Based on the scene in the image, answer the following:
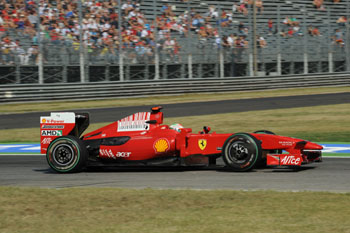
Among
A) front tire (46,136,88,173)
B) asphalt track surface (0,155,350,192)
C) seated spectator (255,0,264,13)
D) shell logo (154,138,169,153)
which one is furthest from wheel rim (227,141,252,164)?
seated spectator (255,0,264,13)

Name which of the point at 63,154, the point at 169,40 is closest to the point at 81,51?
the point at 169,40

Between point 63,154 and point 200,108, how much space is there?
442 inches

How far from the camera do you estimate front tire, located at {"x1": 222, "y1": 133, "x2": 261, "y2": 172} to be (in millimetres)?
7855

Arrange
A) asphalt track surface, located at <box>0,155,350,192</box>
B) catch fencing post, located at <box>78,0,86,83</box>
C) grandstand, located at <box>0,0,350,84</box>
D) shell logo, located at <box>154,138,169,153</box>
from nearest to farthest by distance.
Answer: asphalt track surface, located at <box>0,155,350,192</box> → shell logo, located at <box>154,138,169,153</box> → grandstand, located at <box>0,0,350,84</box> → catch fencing post, located at <box>78,0,86,83</box>

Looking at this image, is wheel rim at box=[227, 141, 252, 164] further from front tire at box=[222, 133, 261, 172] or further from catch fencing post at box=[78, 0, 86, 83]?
catch fencing post at box=[78, 0, 86, 83]

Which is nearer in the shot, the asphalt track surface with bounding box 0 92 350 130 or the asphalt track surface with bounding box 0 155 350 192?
the asphalt track surface with bounding box 0 155 350 192

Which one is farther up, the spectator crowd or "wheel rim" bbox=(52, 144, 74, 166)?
the spectator crowd

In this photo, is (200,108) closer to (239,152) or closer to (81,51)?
(81,51)

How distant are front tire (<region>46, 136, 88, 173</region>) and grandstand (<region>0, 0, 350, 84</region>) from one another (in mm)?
13235

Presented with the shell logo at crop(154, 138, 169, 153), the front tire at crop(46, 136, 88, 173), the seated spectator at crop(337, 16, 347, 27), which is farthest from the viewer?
the seated spectator at crop(337, 16, 347, 27)

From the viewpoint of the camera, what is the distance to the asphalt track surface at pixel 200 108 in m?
17.1

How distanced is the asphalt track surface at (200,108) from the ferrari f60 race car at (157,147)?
7.61 meters

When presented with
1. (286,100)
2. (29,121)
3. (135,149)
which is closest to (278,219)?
(135,149)

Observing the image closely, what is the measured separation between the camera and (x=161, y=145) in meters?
8.34
